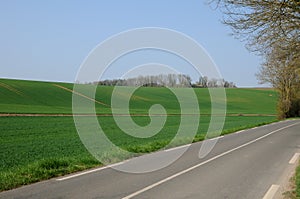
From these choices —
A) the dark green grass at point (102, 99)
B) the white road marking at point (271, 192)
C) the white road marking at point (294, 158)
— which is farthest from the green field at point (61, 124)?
the white road marking at point (294, 158)

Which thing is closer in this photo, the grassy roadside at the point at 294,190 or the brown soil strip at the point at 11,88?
the grassy roadside at the point at 294,190

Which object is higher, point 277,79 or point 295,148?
point 277,79

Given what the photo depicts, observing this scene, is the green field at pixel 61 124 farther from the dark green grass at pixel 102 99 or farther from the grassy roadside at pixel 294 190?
the grassy roadside at pixel 294 190

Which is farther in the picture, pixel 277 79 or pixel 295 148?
pixel 277 79

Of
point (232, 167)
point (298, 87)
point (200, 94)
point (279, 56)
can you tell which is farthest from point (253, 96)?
point (232, 167)

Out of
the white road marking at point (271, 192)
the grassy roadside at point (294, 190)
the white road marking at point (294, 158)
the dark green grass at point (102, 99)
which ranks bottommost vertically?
the white road marking at point (294, 158)

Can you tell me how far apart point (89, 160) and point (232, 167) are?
4182mm

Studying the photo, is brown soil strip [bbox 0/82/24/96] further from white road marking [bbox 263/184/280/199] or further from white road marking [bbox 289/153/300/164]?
white road marking [bbox 263/184/280/199]

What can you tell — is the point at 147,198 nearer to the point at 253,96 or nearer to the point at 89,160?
the point at 89,160

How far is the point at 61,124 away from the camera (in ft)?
104

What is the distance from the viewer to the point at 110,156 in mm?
10914

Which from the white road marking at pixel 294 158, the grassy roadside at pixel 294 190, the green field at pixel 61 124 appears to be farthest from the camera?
the white road marking at pixel 294 158

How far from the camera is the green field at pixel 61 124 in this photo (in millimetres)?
9352

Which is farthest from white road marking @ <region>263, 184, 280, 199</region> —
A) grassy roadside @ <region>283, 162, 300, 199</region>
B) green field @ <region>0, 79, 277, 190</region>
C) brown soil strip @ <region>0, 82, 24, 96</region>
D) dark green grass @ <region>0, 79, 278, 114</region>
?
brown soil strip @ <region>0, 82, 24, 96</region>
